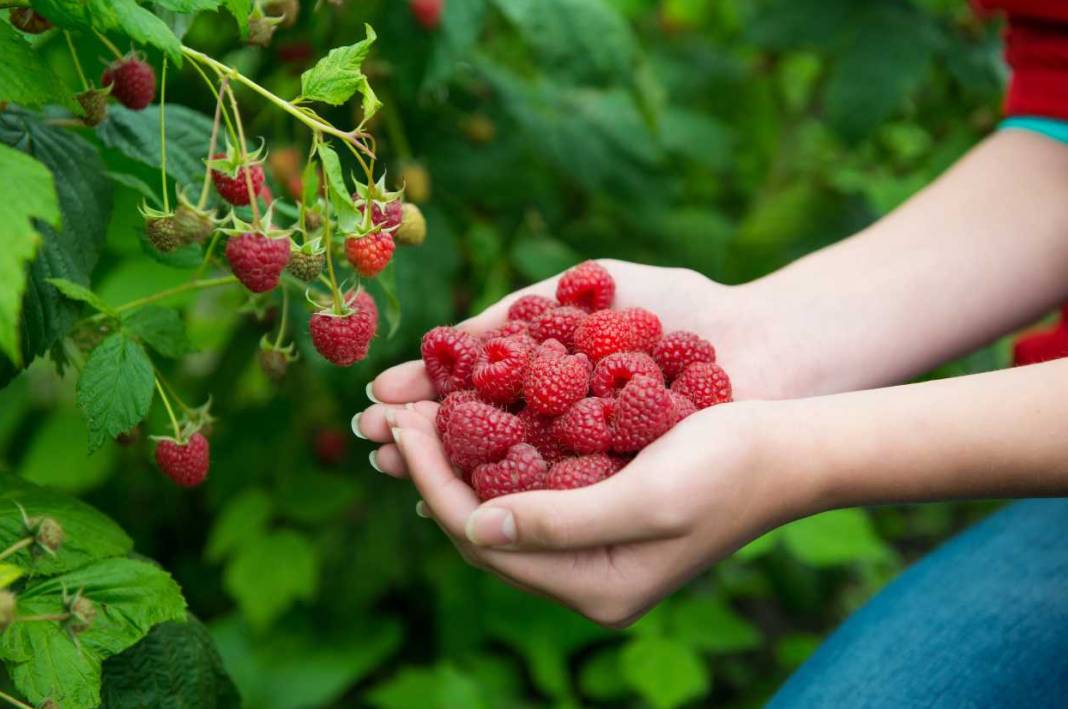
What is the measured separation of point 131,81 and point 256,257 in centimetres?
24

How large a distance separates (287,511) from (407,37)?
946 mm

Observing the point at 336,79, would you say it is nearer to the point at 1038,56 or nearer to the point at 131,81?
the point at 131,81

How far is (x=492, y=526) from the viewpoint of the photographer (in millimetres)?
906

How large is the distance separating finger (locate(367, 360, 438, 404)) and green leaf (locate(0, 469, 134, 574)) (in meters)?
0.34

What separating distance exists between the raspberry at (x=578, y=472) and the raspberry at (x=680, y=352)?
0.19 meters

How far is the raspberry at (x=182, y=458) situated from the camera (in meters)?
1.01

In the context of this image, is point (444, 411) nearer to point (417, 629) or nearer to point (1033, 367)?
point (1033, 367)

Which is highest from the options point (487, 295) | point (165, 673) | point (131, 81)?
point (131, 81)

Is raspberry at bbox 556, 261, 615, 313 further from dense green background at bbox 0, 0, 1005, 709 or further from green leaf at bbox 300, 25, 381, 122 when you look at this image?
green leaf at bbox 300, 25, 381, 122

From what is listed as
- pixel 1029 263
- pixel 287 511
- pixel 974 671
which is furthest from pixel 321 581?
pixel 1029 263

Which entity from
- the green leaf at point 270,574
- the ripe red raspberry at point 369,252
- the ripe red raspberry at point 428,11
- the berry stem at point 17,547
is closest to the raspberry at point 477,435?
the ripe red raspberry at point 369,252

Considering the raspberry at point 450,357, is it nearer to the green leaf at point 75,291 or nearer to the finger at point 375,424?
the finger at point 375,424

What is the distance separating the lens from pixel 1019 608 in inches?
45.4

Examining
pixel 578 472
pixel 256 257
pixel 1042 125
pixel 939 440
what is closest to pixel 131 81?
pixel 256 257
